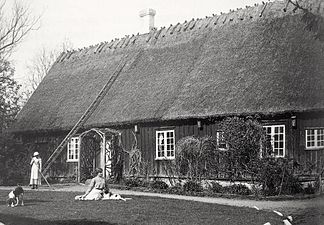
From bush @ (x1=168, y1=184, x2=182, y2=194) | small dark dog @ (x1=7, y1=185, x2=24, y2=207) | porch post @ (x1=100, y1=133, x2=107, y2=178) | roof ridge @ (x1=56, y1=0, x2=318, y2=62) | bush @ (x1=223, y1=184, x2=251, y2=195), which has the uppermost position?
roof ridge @ (x1=56, y1=0, x2=318, y2=62)

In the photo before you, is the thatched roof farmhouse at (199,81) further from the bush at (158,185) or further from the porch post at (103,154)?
the bush at (158,185)

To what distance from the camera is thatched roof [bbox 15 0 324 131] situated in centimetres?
1734

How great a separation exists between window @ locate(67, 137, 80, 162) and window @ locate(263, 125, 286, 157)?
10.0 meters

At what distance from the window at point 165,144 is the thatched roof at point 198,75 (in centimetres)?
97

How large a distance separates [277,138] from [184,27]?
912 centimetres

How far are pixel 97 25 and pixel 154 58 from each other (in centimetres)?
1095

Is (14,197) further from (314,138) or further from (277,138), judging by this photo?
(314,138)

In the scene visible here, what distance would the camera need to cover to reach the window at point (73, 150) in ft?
77.9

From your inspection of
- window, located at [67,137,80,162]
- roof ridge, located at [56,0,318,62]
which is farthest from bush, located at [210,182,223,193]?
window, located at [67,137,80,162]

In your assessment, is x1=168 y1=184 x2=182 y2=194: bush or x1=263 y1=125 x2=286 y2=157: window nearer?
x1=263 y1=125 x2=286 y2=157: window

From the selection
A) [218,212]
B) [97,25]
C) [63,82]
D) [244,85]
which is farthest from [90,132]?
[218,212]

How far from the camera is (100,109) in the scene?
2273cm

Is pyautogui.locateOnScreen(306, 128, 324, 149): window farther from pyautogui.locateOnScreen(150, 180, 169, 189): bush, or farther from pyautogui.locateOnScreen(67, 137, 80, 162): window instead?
pyautogui.locateOnScreen(67, 137, 80, 162): window

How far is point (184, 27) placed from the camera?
24281mm
